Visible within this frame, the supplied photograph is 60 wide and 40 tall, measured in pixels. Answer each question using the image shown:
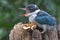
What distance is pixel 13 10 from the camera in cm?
404

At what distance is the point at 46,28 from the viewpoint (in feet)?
9.03

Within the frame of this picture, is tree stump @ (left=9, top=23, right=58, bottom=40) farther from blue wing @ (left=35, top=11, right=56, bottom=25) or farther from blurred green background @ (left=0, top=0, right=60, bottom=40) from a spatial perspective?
blurred green background @ (left=0, top=0, right=60, bottom=40)

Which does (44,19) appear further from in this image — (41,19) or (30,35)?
(30,35)

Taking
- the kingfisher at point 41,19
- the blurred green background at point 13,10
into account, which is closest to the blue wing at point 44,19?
the kingfisher at point 41,19

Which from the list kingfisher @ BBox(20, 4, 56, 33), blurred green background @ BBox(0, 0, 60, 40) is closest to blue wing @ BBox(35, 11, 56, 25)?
kingfisher @ BBox(20, 4, 56, 33)

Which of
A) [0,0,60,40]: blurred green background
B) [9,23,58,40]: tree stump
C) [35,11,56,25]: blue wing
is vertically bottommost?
[9,23,58,40]: tree stump

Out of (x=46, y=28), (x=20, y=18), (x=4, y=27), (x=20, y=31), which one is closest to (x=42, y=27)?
(x=46, y=28)

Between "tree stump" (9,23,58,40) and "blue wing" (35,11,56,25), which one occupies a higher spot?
"blue wing" (35,11,56,25)

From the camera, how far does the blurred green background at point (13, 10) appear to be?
3855 millimetres

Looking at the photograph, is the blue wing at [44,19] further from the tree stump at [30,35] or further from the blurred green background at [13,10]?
the blurred green background at [13,10]

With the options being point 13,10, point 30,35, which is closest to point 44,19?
point 30,35

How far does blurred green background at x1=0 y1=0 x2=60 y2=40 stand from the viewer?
3.86 meters

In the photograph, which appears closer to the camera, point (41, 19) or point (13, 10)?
point (41, 19)

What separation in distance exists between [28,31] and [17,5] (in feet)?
4.62
